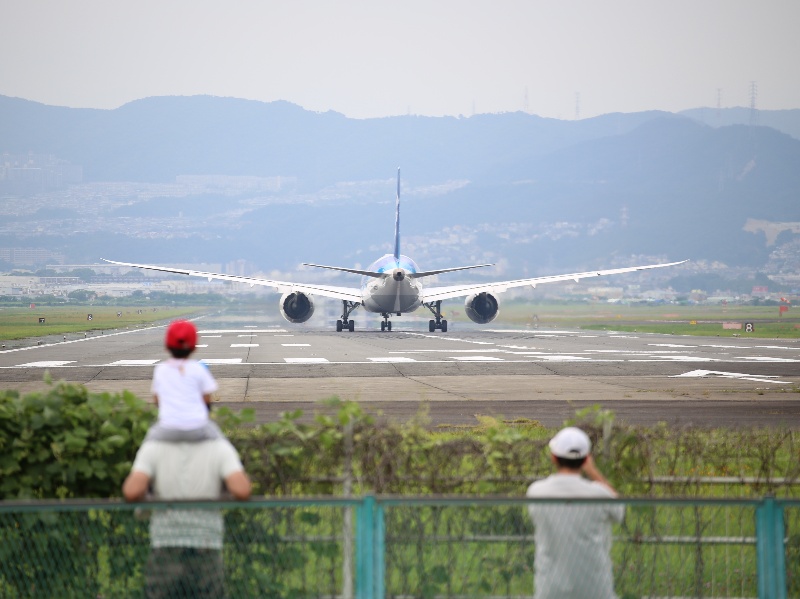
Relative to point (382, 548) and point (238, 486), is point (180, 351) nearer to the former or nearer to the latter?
point (238, 486)

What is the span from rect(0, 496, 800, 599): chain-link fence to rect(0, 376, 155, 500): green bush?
1031mm

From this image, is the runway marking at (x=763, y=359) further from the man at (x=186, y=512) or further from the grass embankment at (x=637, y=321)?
the man at (x=186, y=512)

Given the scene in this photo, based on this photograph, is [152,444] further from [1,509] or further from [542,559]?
[542,559]

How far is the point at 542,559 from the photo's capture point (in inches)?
296

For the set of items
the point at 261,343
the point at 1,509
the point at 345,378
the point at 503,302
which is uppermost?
the point at 503,302

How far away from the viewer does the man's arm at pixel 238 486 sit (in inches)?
290

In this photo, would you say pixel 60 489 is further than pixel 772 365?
No

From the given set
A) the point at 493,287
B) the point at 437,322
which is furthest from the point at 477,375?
the point at 437,322

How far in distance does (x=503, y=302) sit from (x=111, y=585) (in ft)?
356

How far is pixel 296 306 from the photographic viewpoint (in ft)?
232

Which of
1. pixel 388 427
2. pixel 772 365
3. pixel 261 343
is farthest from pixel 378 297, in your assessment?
pixel 388 427

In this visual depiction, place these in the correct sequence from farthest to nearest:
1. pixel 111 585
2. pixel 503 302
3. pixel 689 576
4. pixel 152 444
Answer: pixel 503 302 → pixel 689 576 → pixel 111 585 → pixel 152 444

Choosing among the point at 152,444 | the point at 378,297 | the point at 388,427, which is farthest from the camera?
the point at 378,297

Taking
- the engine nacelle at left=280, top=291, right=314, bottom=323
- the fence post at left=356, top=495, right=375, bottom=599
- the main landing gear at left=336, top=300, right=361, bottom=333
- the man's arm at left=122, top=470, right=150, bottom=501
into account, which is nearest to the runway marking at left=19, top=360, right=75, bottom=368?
the engine nacelle at left=280, top=291, right=314, bottom=323
